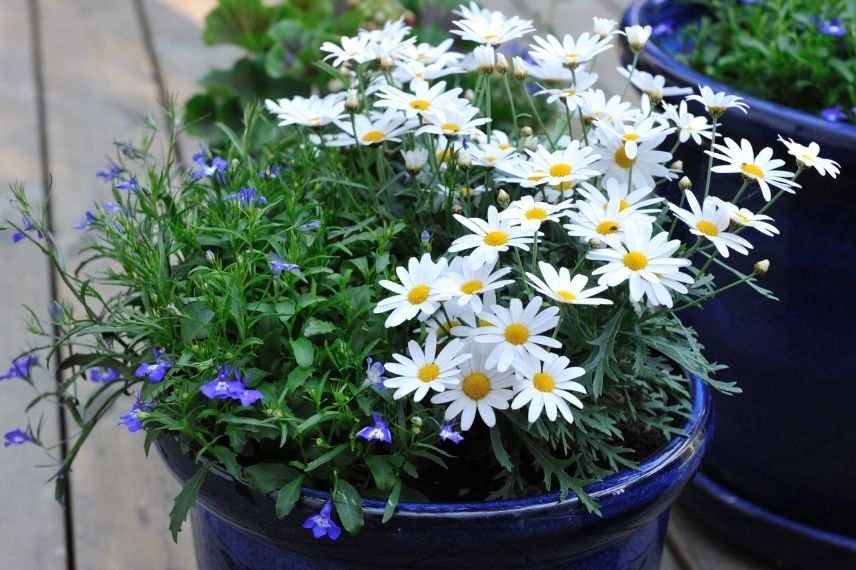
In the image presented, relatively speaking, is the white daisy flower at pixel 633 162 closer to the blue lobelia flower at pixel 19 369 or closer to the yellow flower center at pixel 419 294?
the yellow flower center at pixel 419 294

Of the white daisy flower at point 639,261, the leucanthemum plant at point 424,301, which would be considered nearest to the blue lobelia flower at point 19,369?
the leucanthemum plant at point 424,301

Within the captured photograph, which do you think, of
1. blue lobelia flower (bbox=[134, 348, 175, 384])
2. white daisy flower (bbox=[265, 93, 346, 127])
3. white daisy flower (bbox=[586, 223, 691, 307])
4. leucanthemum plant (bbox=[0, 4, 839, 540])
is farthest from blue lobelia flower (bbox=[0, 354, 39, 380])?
white daisy flower (bbox=[586, 223, 691, 307])

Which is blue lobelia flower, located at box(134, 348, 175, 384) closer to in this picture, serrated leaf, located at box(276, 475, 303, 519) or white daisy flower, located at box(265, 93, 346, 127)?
serrated leaf, located at box(276, 475, 303, 519)

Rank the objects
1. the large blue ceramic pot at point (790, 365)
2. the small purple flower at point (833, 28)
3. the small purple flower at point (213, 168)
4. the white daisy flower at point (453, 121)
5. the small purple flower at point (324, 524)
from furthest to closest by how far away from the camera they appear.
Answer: the small purple flower at point (833, 28), the large blue ceramic pot at point (790, 365), the small purple flower at point (213, 168), the white daisy flower at point (453, 121), the small purple flower at point (324, 524)

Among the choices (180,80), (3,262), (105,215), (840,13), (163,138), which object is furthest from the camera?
(180,80)

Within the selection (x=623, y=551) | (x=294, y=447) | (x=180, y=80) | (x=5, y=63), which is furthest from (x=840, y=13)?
(x=5, y=63)

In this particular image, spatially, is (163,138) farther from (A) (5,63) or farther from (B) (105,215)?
(B) (105,215)
